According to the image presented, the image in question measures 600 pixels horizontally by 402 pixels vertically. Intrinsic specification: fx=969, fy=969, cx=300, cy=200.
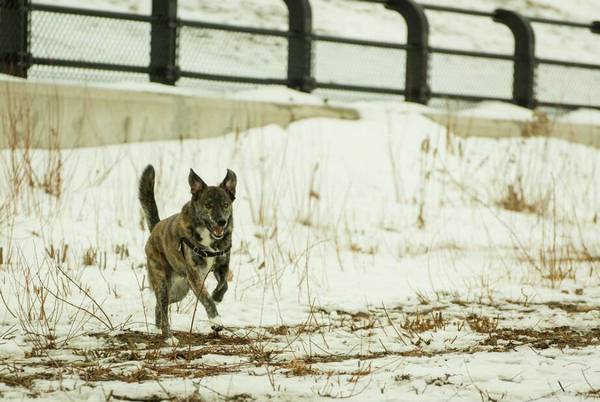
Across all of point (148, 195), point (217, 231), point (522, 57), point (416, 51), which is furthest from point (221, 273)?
point (522, 57)

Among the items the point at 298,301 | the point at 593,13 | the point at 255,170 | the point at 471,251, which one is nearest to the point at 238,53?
the point at 255,170

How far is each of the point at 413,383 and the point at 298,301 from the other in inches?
103

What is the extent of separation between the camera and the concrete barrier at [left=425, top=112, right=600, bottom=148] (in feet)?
39.8

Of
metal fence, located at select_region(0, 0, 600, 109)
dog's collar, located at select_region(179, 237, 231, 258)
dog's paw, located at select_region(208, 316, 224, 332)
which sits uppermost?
metal fence, located at select_region(0, 0, 600, 109)

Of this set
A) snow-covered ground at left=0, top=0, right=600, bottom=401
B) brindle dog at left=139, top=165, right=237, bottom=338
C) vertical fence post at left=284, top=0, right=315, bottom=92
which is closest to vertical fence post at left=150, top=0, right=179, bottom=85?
snow-covered ground at left=0, top=0, right=600, bottom=401

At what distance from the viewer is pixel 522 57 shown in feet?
45.0

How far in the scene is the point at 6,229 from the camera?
7.93 meters

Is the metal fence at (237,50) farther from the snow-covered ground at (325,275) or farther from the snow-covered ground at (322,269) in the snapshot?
the snow-covered ground at (325,275)

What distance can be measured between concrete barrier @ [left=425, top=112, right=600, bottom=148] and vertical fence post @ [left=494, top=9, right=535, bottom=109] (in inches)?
24.7

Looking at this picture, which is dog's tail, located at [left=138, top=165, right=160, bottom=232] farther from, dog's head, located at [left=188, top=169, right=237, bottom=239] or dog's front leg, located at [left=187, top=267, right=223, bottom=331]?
dog's front leg, located at [left=187, top=267, right=223, bottom=331]

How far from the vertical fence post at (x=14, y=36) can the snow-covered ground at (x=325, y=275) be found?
1089 millimetres

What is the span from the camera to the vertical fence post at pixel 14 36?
387 inches

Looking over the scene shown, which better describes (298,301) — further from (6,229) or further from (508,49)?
(508,49)

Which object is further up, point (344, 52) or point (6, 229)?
point (344, 52)
